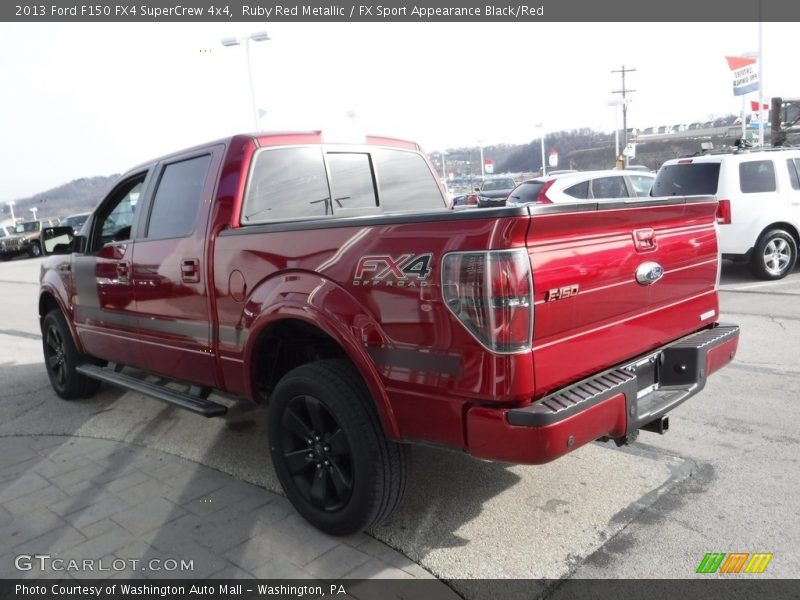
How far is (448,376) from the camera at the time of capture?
2.54 meters

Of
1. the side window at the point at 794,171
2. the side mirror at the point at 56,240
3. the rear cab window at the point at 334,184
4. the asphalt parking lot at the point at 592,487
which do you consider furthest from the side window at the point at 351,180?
the side window at the point at 794,171

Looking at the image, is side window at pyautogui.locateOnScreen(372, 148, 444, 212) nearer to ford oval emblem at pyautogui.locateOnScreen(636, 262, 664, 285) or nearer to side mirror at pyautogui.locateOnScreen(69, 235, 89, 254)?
ford oval emblem at pyautogui.locateOnScreen(636, 262, 664, 285)

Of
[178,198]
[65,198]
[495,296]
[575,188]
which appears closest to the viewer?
[495,296]

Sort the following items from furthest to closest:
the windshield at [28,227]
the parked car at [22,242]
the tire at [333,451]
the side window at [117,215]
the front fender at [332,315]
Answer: the windshield at [28,227]
the parked car at [22,242]
the side window at [117,215]
the tire at [333,451]
the front fender at [332,315]

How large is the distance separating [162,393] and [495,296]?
9.01 feet

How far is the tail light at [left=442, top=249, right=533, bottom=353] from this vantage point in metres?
A: 2.36

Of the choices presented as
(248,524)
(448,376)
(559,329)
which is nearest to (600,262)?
(559,329)

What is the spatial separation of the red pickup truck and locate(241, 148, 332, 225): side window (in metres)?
0.01

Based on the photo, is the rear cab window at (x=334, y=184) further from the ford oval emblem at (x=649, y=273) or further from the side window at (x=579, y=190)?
the side window at (x=579, y=190)

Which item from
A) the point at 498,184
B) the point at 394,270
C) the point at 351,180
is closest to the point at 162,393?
the point at 351,180

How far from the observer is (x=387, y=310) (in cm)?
269

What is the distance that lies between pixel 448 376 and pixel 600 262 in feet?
2.72

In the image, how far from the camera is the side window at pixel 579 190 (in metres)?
11.1

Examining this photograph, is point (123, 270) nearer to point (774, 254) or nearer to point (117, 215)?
point (117, 215)
